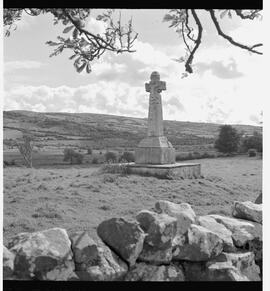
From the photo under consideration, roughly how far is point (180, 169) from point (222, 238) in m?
7.25

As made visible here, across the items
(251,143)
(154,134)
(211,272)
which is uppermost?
(154,134)

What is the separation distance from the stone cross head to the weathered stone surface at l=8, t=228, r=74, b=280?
925 cm

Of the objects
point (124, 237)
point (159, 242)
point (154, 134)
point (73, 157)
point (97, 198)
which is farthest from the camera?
point (73, 157)

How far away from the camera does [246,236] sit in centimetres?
429

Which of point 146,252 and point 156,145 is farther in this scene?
point 156,145

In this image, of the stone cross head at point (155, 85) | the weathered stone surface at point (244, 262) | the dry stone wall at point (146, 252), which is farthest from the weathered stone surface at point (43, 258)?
the stone cross head at point (155, 85)

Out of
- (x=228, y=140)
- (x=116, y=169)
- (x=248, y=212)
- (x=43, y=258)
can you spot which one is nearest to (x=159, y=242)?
(x=43, y=258)

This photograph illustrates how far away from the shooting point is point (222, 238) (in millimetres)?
4125

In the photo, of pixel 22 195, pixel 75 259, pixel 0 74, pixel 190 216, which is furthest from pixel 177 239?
pixel 22 195

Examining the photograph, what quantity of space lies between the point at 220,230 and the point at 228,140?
1964 centimetres

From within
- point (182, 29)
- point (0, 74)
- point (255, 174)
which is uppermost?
point (182, 29)

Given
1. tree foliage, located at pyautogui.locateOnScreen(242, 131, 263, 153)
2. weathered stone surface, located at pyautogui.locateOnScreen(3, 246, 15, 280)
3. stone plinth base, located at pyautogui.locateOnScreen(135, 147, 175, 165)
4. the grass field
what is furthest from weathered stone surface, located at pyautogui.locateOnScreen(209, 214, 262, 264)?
tree foliage, located at pyautogui.locateOnScreen(242, 131, 263, 153)

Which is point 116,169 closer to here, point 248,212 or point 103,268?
point 248,212
